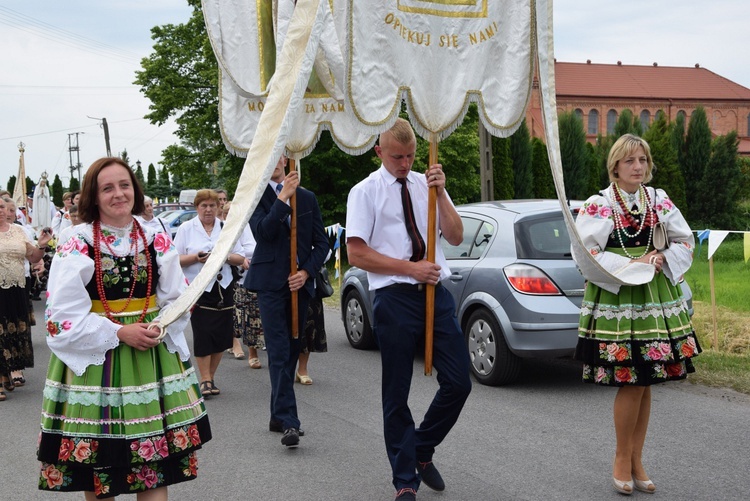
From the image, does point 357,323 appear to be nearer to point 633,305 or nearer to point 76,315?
point 633,305

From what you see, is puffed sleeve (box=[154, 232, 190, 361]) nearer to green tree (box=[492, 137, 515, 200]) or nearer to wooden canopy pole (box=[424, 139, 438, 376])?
wooden canopy pole (box=[424, 139, 438, 376])

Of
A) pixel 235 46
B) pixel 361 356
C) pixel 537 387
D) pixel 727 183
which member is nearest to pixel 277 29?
pixel 235 46

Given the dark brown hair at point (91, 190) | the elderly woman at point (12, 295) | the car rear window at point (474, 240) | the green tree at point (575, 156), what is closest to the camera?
the dark brown hair at point (91, 190)

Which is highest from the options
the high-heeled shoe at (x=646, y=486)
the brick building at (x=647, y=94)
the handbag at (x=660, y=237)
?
the brick building at (x=647, y=94)

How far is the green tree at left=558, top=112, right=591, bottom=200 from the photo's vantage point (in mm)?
37938

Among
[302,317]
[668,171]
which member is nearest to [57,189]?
[668,171]

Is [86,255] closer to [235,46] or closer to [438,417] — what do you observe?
[438,417]

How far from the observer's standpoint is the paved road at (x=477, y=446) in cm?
505

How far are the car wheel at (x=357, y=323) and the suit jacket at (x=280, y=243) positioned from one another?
355cm

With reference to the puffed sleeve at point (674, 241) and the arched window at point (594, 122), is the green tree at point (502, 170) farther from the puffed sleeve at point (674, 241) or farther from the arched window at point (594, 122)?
the arched window at point (594, 122)

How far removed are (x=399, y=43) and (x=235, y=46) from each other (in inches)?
79.9

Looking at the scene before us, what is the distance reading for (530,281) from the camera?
24.5 feet

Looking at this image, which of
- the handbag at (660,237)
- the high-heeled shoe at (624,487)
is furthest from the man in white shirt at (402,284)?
the handbag at (660,237)

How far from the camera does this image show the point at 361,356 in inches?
381
